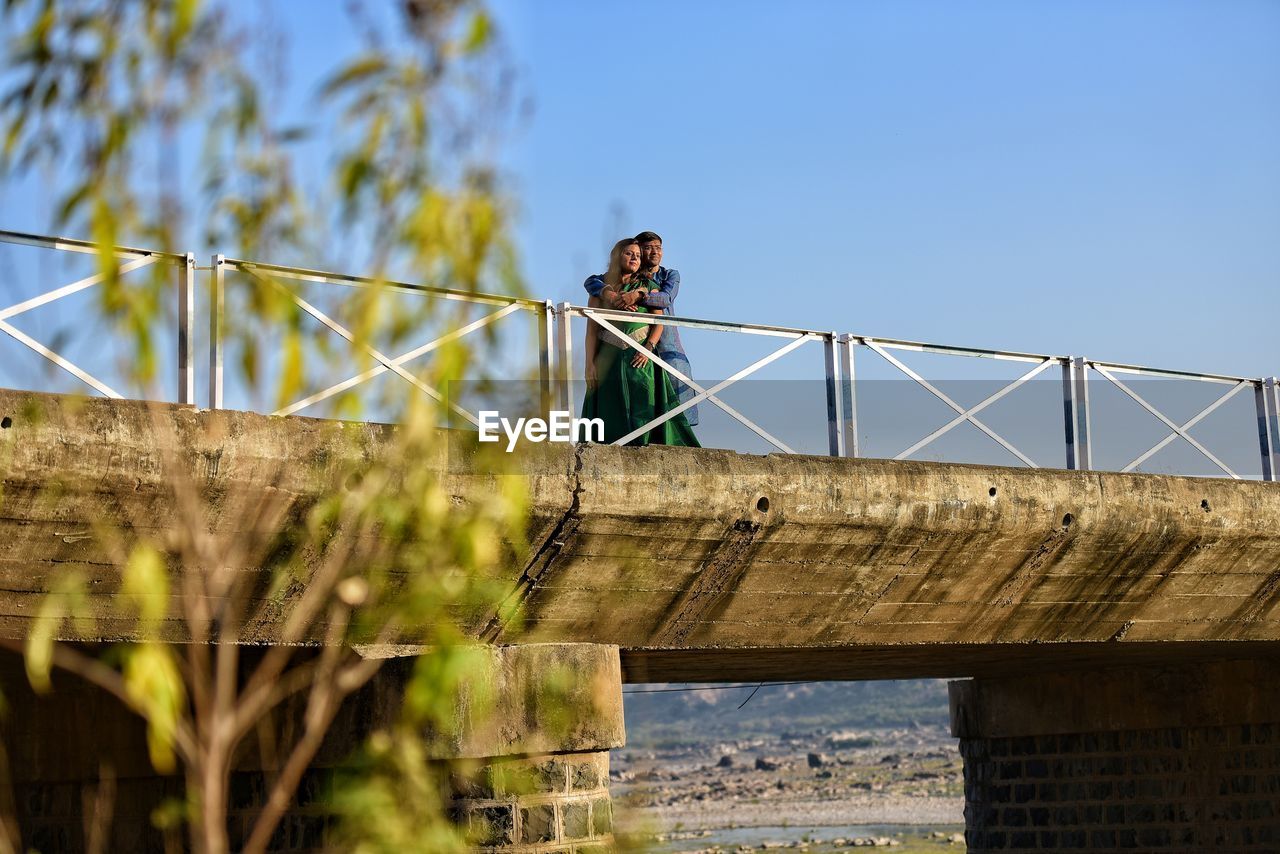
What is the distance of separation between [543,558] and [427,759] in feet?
3.23

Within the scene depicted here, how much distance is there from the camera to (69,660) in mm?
6387

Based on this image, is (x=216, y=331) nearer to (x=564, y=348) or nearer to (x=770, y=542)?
(x=564, y=348)

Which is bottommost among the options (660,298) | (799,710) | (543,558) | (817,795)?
(817,795)

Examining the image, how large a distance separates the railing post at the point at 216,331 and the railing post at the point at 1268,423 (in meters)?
6.96

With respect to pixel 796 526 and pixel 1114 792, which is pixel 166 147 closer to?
pixel 796 526

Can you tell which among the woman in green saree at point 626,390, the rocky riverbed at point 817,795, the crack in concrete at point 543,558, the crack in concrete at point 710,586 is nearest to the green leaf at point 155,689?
the crack in concrete at point 543,558

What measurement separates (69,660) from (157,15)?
10.9 ft

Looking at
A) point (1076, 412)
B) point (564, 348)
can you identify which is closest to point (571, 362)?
point (564, 348)

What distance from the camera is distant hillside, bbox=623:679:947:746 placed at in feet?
309

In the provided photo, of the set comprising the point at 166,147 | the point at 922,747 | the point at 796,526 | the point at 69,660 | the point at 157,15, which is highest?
the point at 157,15

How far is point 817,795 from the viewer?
181 ft

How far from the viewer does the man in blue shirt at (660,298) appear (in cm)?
845

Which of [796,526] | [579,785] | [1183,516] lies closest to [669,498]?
[796,526]

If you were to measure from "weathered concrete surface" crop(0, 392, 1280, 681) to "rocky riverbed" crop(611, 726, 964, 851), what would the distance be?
779 inches
